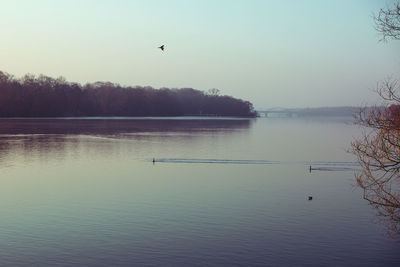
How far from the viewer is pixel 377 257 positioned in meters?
21.7

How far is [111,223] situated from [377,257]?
48.1 ft

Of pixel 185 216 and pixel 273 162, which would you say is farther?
pixel 273 162

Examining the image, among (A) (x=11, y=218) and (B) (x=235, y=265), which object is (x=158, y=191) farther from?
(B) (x=235, y=265)

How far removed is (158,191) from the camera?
1448 inches

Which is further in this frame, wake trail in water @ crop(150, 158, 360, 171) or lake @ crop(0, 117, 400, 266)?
wake trail in water @ crop(150, 158, 360, 171)

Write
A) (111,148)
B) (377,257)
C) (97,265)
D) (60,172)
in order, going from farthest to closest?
(111,148)
(60,172)
(377,257)
(97,265)

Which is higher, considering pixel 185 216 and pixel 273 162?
pixel 273 162

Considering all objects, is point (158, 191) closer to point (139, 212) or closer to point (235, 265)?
point (139, 212)

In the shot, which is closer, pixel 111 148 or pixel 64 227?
pixel 64 227

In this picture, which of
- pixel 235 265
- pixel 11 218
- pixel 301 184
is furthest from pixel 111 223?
pixel 301 184

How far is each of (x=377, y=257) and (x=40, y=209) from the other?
68.1 ft

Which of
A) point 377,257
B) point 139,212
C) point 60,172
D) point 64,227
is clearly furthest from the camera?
point 60,172

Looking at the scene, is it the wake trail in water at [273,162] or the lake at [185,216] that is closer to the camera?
the lake at [185,216]

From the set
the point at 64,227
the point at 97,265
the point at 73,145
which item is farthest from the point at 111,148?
the point at 97,265
